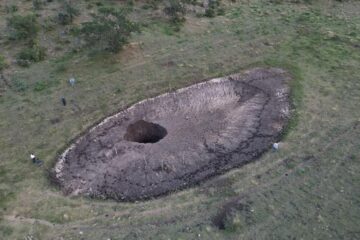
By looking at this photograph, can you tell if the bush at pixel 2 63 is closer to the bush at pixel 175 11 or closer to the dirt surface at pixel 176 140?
the dirt surface at pixel 176 140

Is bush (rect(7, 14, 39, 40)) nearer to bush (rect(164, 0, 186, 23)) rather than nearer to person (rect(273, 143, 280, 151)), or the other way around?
bush (rect(164, 0, 186, 23))

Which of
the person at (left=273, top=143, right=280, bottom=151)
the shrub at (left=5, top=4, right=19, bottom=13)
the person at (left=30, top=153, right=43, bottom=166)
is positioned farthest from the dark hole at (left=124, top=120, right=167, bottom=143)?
the shrub at (left=5, top=4, right=19, bottom=13)

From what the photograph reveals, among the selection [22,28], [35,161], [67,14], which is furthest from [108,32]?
[35,161]

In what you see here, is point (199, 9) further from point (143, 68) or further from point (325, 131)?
point (325, 131)

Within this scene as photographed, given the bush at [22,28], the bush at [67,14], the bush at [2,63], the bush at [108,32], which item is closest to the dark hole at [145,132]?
the bush at [108,32]

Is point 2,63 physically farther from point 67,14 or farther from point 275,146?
point 275,146

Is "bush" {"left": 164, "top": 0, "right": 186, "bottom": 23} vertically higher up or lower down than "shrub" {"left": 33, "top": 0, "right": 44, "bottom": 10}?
higher up

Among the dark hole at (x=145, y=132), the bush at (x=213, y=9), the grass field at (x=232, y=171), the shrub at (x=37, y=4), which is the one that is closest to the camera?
the grass field at (x=232, y=171)
